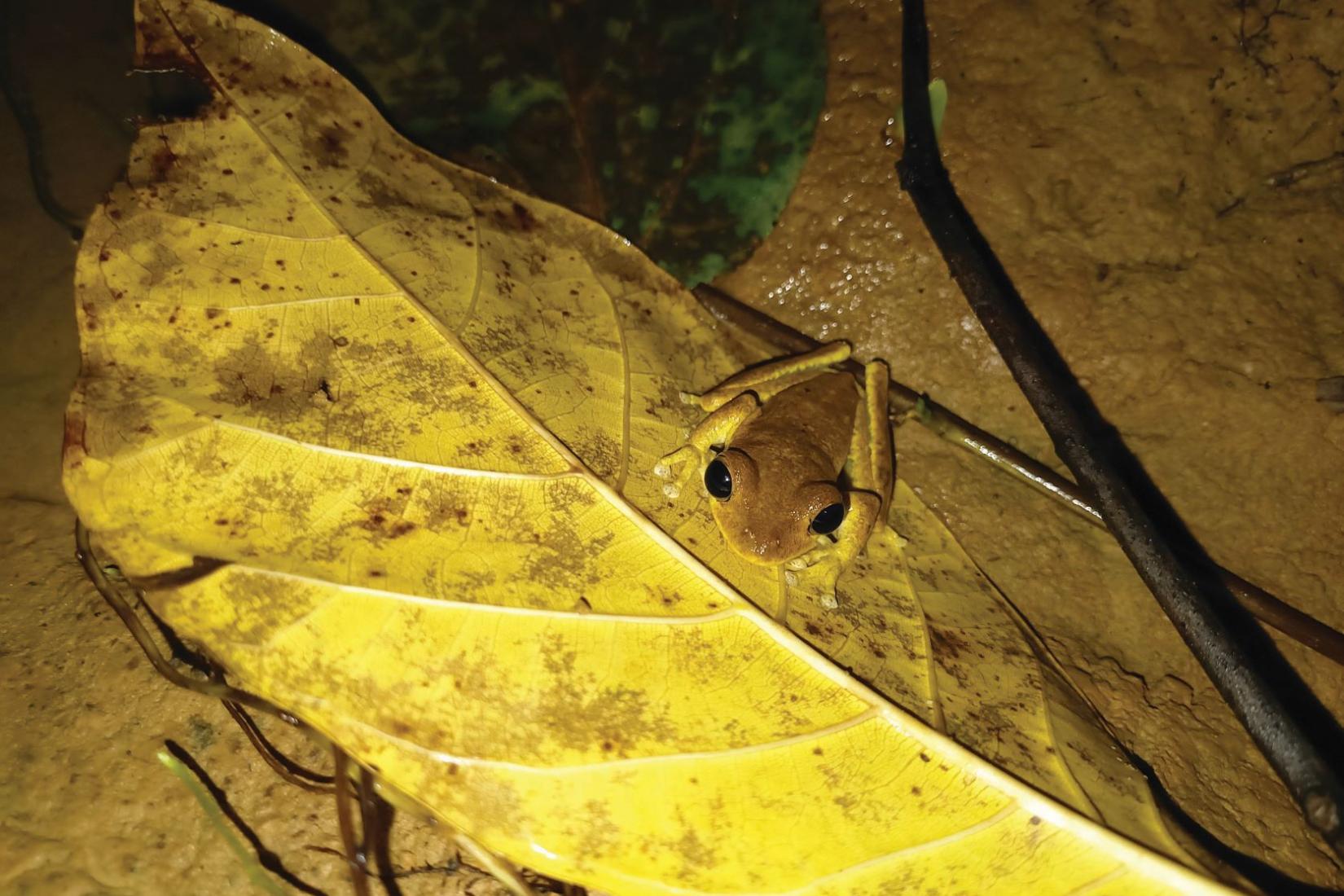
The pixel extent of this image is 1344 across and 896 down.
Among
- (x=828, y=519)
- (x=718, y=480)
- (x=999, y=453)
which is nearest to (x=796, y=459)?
(x=828, y=519)

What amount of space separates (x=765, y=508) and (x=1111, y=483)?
3.79 ft

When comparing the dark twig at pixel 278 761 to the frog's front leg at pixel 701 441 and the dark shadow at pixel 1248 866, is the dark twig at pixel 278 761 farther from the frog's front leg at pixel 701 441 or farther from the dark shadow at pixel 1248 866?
the dark shadow at pixel 1248 866

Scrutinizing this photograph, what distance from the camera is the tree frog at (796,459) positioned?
2.44m

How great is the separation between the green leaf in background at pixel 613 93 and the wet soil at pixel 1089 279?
1.01 ft

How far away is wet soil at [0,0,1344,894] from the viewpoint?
2688 mm

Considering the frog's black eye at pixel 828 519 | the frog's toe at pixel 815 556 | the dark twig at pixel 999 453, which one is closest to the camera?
the frog's toe at pixel 815 556

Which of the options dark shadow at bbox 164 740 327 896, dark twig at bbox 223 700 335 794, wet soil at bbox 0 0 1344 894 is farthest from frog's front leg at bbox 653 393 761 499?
dark shadow at bbox 164 740 327 896

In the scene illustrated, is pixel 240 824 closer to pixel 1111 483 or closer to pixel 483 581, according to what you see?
pixel 483 581

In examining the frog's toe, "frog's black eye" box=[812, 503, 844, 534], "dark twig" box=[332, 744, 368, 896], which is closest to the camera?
"dark twig" box=[332, 744, 368, 896]

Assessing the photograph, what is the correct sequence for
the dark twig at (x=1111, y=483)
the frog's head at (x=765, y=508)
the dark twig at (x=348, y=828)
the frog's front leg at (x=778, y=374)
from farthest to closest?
the frog's front leg at (x=778, y=374) < the frog's head at (x=765, y=508) < the dark twig at (x=348, y=828) < the dark twig at (x=1111, y=483)

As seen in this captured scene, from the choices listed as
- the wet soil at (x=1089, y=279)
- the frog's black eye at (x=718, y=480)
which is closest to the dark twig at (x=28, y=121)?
the wet soil at (x=1089, y=279)

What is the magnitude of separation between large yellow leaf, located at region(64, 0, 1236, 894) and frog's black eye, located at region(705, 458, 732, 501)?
0.17 meters

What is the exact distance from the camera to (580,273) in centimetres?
274

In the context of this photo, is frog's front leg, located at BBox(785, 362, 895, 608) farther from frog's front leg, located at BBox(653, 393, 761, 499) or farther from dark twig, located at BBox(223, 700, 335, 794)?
dark twig, located at BBox(223, 700, 335, 794)
